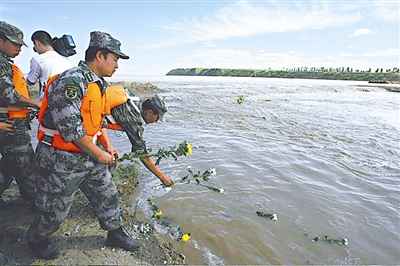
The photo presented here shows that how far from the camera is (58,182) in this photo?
3.35 meters

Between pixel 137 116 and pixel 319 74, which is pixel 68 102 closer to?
pixel 137 116

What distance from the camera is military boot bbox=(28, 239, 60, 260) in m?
3.57

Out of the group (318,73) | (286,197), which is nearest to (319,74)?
(318,73)

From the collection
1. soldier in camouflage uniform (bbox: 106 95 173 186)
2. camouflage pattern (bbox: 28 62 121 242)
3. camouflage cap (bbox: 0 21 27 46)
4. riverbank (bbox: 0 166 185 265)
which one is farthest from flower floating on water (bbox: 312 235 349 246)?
camouflage cap (bbox: 0 21 27 46)

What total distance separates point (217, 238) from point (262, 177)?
123 inches

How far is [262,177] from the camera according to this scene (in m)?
7.73

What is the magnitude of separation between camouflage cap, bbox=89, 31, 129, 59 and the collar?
226mm

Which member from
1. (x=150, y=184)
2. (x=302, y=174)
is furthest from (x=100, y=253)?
(x=302, y=174)

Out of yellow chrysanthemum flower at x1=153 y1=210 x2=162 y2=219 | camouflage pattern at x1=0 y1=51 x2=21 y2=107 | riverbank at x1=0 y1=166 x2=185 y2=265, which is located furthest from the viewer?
yellow chrysanthemum flower at x1=153 y1=210 x2=162 y2=219

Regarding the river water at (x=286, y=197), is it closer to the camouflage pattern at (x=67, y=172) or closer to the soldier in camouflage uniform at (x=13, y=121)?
the camouflage pattern at (x=67, y=172)

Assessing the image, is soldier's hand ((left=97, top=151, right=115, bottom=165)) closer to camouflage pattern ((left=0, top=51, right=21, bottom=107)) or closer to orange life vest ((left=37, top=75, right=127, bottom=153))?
orange life vest ((left=37, top=75, right=127, bottom=153))

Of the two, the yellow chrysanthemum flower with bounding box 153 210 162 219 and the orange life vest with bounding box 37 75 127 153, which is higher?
the orange life vest with bounding box 37 75 127 153

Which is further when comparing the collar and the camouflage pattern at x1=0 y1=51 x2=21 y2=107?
the camouflage pattern at x1=0 y1=51 x2=21 y2=107

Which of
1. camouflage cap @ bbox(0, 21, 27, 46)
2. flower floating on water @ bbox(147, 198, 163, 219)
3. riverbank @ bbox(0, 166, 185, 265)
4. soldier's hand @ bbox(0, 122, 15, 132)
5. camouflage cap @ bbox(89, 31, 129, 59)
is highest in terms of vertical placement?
camouflage cap @ bbox(0, 21, 27, 46)
